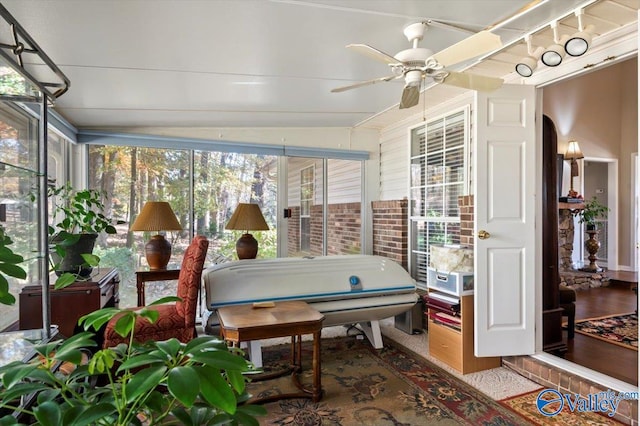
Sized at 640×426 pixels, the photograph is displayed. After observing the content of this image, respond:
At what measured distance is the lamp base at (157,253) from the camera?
353 cm

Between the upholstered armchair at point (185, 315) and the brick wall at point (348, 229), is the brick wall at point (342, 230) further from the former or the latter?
the upholstered armchair at point (185, 315)

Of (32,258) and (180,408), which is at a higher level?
(32,258)

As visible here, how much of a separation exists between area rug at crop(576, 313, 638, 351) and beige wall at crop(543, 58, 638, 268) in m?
3.00

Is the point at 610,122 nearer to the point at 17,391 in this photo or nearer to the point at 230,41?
the point at 230,41

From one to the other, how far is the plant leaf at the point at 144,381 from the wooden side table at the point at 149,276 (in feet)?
10.3

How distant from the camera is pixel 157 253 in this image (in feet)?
11.6

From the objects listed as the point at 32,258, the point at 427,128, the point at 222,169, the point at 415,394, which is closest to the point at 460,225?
the point at 427,128

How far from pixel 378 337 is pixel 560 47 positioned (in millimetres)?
2576

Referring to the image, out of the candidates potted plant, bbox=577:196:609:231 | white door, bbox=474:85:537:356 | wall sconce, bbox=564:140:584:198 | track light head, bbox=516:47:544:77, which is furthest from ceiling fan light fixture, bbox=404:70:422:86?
potted plant, bbox=577:196:609:231

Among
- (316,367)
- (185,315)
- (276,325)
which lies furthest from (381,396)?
(185,315)

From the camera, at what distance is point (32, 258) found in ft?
4.27

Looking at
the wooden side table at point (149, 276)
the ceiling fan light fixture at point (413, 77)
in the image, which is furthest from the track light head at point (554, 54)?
the wooden side table at point (149, 276)

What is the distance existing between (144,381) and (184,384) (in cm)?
9

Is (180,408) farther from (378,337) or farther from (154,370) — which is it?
(378,337)
